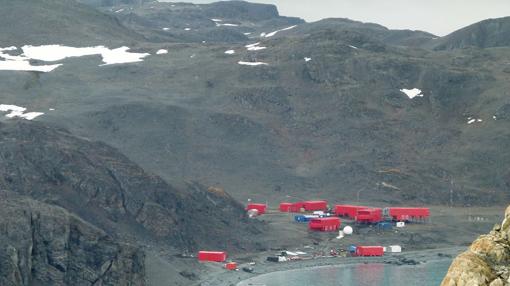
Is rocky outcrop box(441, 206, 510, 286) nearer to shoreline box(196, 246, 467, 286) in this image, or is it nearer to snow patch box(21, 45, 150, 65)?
shoreline box(196, 246, 467, 286)

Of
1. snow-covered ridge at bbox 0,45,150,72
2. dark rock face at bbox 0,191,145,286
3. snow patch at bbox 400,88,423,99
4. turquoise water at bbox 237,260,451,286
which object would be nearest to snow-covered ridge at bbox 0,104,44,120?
snow-covered ridge at bbox 0,45,150,72

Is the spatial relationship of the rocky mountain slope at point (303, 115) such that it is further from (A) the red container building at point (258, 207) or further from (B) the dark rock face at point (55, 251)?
(B) the dark rock face at point (55, 251)

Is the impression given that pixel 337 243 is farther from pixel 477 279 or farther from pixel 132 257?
pixel 477 279

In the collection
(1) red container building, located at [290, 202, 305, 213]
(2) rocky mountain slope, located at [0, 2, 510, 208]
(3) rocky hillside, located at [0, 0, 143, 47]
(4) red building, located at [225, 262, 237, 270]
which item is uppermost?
(3) rocky hillside, located at [0, 0, 143, 47]

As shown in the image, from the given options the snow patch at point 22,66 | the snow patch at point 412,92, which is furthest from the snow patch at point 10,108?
the snow patch at point 412,92

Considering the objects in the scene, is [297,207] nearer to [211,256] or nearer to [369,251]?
[369,251]

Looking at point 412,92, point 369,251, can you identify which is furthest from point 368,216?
point 412,92

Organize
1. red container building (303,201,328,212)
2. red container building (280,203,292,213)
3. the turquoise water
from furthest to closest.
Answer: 1. red container building (303,201,328,212)
2. red container building (280,203,292,213)
3. the turquoise water
